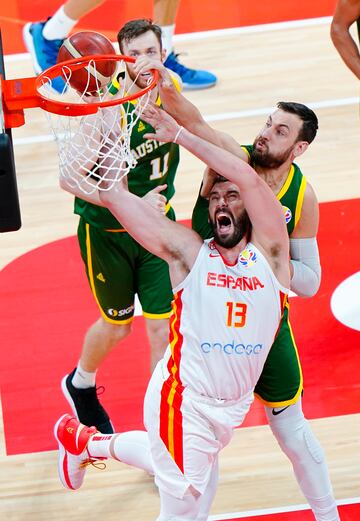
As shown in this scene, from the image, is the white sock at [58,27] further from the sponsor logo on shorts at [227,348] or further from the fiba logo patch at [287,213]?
the sponsor logo on shorts at [227,348]

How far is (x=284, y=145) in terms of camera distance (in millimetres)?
5051

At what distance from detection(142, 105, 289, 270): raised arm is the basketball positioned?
35 centimetres

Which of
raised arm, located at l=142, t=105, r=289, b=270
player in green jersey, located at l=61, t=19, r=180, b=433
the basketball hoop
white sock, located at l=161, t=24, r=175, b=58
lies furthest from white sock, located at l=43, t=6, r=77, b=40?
raised arm, located at l=142, t=105, r=289, b=270

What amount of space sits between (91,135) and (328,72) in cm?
558

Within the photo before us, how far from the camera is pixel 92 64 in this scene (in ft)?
16.1

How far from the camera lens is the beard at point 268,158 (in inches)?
199

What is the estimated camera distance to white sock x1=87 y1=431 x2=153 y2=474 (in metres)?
5.20

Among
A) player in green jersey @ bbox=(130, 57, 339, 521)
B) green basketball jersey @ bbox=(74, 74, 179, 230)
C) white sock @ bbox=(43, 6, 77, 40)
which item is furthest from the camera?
white sock @ bbox=(43, 6, 77, 40)

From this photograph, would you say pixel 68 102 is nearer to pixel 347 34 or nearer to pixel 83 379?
pixel 83 379

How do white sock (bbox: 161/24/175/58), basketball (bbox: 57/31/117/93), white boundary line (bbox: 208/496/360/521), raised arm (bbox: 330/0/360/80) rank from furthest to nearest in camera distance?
white sock (bbox: 161/24/175/58), raised arm (bbox: 330/0/360/80), white boundary line (bbox: 208/496/360/521), basketball (bbox: 57/31/117/93)

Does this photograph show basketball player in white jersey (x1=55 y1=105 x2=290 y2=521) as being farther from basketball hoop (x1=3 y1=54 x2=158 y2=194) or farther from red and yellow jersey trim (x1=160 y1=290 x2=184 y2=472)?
basketball hoop (x1=3 y1=54 x2=158 y2=194)

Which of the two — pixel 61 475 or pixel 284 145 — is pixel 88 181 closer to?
pixel 284 145

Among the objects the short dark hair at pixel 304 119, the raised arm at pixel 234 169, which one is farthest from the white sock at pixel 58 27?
the raised arm at pixel 234 169

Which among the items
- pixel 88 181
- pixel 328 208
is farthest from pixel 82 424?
pixel 328 208
